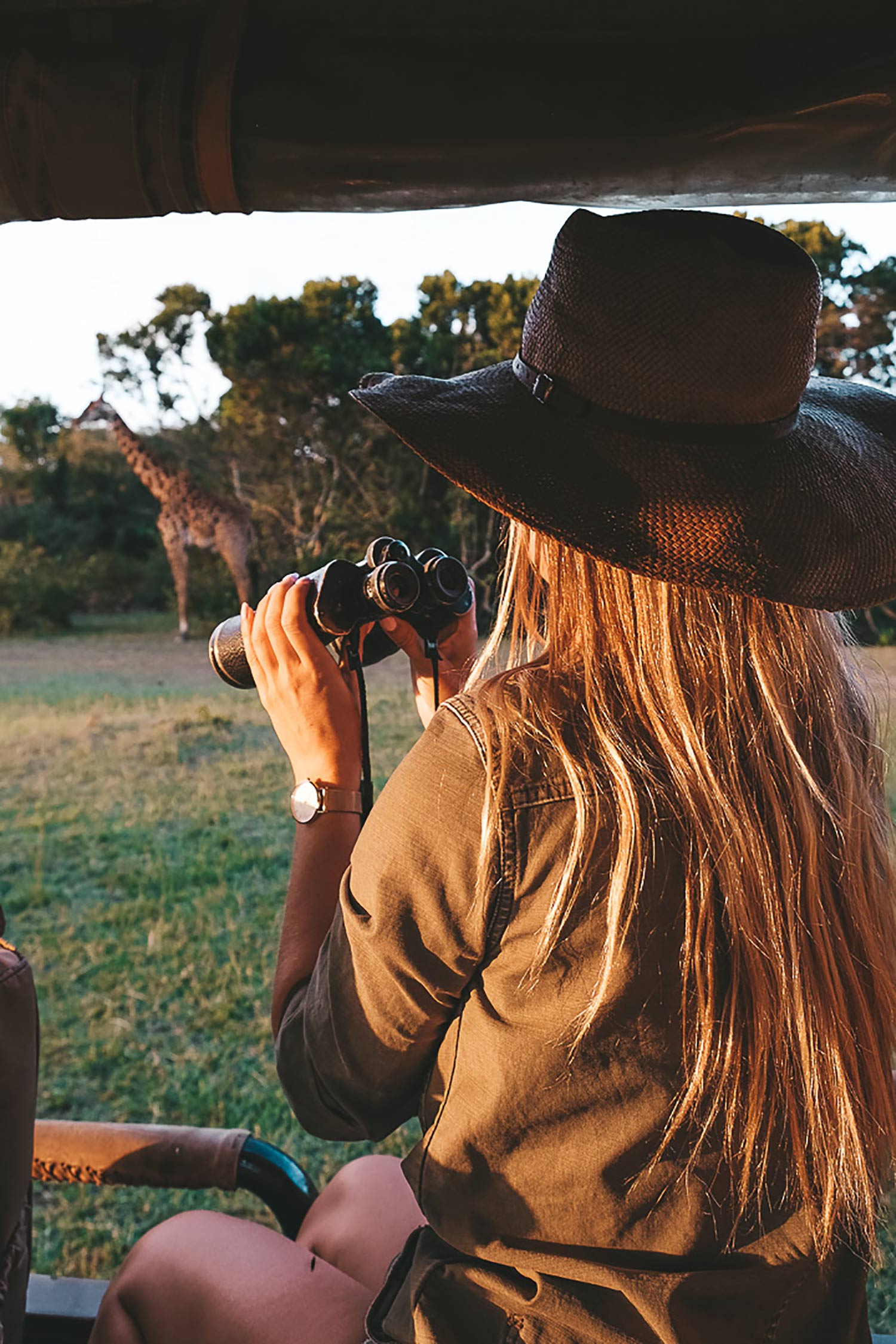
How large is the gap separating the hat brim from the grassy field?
22 centimetres

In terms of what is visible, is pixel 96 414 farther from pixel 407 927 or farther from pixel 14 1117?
pixel 407 927

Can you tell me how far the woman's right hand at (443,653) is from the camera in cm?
108

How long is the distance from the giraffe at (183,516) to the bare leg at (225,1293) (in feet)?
13.4

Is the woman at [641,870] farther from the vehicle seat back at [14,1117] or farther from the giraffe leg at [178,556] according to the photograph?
the giraffe leg at [178,556]

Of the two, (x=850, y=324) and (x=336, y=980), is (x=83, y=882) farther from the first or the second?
(x=850, y=324)

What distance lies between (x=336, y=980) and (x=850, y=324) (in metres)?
3.89

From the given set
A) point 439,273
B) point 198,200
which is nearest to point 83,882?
point 439,273

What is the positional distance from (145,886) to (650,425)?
10.6 ft

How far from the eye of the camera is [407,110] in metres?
0.86

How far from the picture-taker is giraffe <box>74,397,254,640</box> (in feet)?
15.8

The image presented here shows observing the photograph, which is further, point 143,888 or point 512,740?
point 143,888

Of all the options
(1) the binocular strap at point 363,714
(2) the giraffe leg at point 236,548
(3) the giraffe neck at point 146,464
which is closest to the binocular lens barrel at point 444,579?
(1) the binocular strap at point 363,714

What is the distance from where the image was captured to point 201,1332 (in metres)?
0.82

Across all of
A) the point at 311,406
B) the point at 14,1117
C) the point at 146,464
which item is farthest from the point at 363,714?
the point at 146,464
